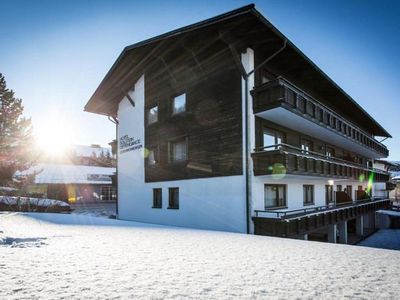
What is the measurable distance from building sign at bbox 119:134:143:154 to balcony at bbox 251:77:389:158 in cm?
1008

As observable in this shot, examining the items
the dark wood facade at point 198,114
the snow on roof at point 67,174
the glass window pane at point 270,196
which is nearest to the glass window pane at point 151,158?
the dark wood facade at point 198,114

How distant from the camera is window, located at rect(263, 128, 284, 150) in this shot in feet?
48.0

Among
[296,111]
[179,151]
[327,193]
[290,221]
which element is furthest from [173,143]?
[327,193]

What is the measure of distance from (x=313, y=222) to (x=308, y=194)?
347 centimetres

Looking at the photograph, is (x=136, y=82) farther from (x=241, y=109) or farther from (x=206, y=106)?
(x=241, y=109)

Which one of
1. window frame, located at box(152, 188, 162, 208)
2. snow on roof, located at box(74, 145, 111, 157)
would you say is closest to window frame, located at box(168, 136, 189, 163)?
window frame, located at box(152, 188, 162, 208)

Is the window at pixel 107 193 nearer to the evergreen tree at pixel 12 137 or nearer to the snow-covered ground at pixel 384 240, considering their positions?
the evergreen tree at pixel 12 137

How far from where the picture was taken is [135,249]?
8234 millimetres

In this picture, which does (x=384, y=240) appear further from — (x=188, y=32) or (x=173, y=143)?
(x=188, y=32)

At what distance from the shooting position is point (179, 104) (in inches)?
691

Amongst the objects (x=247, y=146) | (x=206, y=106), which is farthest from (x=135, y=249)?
(x=206, y=106)

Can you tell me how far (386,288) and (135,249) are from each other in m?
5.91

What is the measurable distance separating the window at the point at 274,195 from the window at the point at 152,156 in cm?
767

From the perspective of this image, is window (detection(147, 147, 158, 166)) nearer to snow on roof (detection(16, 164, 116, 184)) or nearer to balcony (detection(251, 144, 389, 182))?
balcony (detection(251, 144, 389, 182))
